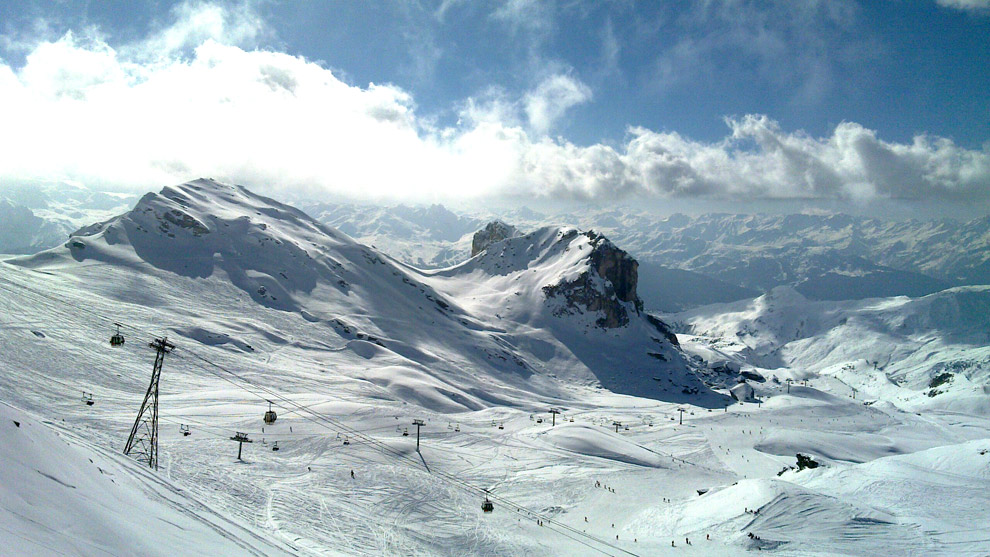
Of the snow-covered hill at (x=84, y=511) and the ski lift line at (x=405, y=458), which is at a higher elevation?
the snow-covered hill at (x=84, y=511)

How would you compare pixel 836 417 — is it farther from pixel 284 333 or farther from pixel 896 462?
pixel 284 333

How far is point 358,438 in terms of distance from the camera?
6116 cm

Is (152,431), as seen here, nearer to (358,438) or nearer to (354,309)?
(358,438)

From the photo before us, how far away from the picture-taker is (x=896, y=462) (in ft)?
186

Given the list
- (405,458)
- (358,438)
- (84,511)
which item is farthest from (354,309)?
(84,511)

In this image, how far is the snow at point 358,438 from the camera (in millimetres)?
22344

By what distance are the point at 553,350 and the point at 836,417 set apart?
8405 centimetres

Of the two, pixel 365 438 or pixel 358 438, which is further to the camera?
pixel 365 438

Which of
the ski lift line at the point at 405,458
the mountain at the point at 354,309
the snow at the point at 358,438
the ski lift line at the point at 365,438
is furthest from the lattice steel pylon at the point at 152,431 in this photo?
the mountain at the point at 354,309

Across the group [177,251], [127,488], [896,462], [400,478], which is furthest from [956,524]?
[177,251]

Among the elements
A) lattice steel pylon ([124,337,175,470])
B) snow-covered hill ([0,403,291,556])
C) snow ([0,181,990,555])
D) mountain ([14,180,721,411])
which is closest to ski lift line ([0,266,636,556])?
snow ([0,181,990,555])

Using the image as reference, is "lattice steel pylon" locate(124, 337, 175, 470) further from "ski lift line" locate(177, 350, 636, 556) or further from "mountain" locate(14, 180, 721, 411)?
"mountain" locate(14, 180, 721, 411)

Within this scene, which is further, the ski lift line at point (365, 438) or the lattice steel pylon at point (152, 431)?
the ski lift line at point (365, 438)

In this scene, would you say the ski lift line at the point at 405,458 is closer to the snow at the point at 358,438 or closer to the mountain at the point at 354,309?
the snow at the point at 358,438
